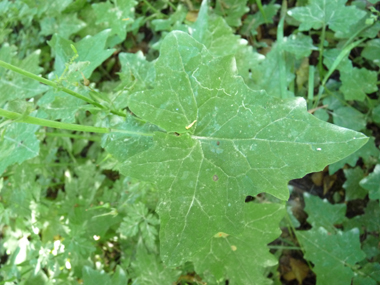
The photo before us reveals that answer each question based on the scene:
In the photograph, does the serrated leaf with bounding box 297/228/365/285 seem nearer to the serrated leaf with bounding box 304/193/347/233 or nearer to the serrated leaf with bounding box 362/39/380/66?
the serrated leaf with bounding box 304/193/347/233

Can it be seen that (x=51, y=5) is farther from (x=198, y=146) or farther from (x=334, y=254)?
(x=334, y=254)

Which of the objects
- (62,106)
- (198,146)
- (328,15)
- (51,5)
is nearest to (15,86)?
(62,106)

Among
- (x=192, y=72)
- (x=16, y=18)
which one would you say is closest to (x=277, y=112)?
(x=192, y=72)

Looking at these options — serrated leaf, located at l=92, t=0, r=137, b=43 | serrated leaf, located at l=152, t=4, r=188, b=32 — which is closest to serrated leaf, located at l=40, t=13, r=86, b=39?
serrated leaf, located at l=92, t=0, r=137, b=43

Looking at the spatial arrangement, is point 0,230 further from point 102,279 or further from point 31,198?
point 102,279

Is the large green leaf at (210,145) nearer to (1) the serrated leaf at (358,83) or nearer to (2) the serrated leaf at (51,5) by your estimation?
(1) the serrated leaf at (358,83)

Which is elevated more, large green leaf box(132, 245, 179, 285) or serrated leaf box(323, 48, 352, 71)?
serrated leaf box(323, 48, 352, 71)

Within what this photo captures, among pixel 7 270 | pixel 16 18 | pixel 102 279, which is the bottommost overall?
pixel 7 270
